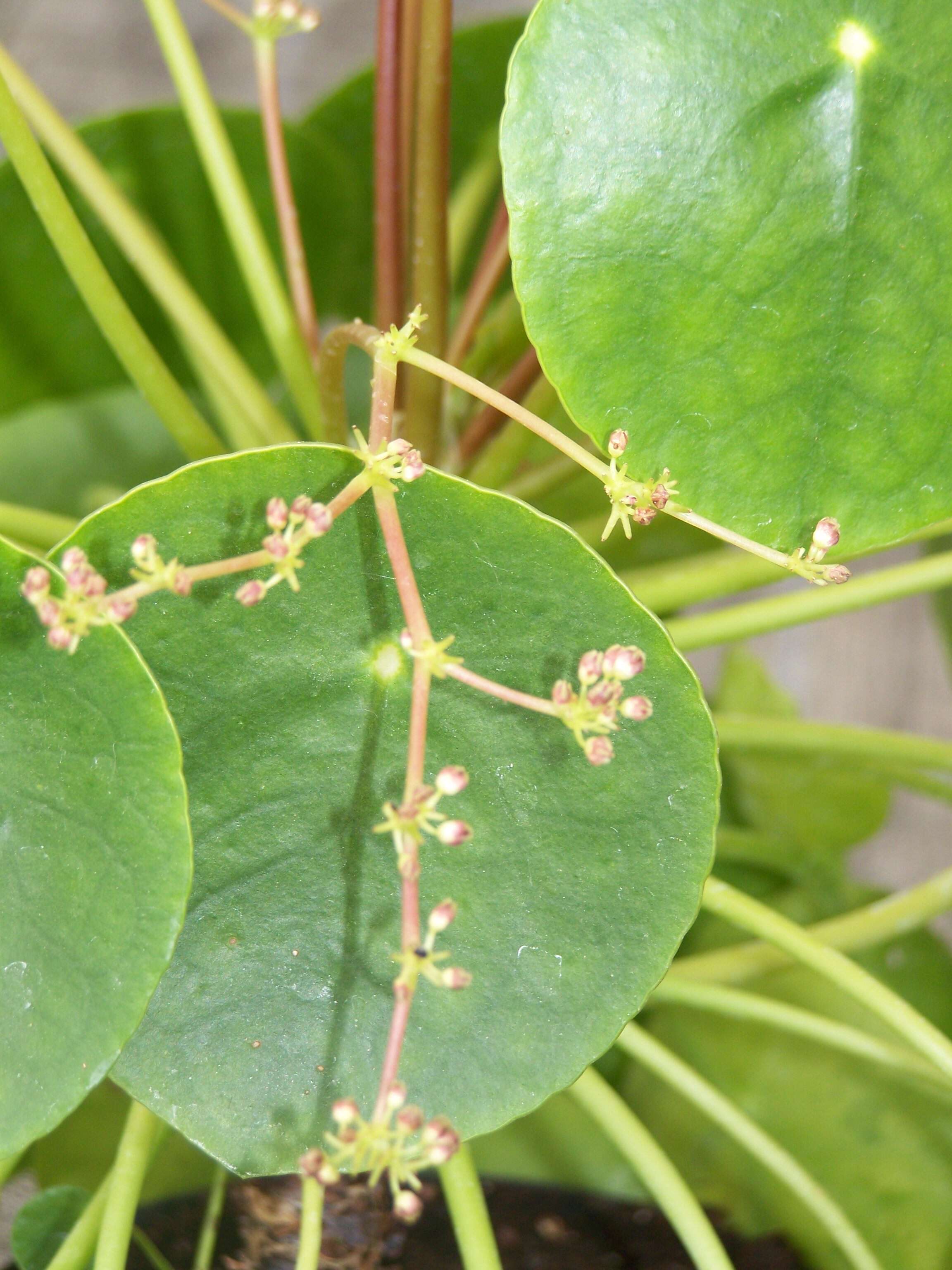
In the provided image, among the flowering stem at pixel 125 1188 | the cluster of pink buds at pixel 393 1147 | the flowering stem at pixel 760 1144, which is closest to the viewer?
the cluster of pink buds at pixel 393 1147

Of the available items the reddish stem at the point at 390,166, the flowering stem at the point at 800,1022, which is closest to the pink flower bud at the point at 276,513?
the reddish stem at the point at 390,166

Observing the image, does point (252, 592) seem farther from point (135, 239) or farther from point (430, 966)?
point (135, 239)

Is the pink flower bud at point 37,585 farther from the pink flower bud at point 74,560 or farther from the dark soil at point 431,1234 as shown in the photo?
the dark soil at point 431,1234

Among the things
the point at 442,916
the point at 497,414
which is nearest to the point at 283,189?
the point at 497,414

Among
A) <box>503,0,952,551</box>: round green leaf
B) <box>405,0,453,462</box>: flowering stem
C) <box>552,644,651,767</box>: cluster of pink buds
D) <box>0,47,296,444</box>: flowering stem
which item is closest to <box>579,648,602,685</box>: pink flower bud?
<box>552,644,651,767</box>: cluster of pink buds

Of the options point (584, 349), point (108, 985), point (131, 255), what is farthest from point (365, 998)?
point (131, 255)
